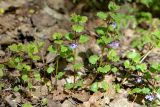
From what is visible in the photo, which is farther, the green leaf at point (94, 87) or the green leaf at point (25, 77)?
the green leaf at point (94, 87)

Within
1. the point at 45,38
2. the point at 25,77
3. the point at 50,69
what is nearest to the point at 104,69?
the point at 50,69

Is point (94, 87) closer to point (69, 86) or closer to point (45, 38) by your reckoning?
point (69, 86)

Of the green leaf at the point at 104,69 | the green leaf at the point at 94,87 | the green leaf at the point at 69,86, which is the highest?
the green leaf at the point at 104,69

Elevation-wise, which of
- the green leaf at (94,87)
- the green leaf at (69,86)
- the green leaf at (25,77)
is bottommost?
the green leaf at (94,87)

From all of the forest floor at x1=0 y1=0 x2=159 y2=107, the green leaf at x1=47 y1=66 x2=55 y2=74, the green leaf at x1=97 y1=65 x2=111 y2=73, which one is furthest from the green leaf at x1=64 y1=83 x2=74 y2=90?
the green leaf at x1=97 y1=65 x2=111 y2=73

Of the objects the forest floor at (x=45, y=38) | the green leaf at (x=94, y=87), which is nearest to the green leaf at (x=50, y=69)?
the forest floor at (x=45, y=38)

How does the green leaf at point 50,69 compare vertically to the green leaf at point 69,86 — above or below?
above

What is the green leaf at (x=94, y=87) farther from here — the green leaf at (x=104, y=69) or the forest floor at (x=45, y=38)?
the green leaf at (x=104, y=69)

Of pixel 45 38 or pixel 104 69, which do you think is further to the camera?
pixel 45 38

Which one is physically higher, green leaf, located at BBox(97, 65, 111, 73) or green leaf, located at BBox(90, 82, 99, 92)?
green leaf, located at BBox(97, 65, 111, 73)

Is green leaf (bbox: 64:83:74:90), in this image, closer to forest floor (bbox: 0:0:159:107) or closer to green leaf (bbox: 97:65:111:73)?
forest floor (bbox: 0:0:159:107)

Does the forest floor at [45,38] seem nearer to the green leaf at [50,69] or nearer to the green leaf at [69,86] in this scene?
the green leaf at [69,86]

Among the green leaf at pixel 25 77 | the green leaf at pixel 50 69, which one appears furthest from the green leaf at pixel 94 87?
the green leaf at pixel 25 77
